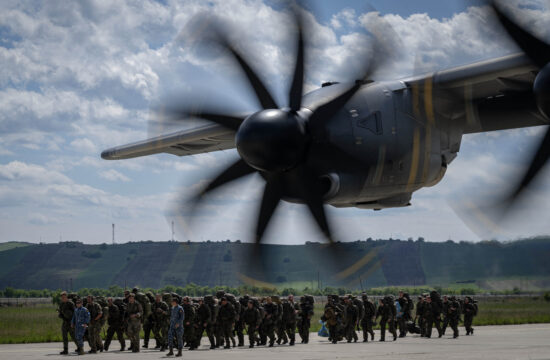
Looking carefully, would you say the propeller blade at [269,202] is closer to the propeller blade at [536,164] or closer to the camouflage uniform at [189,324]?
the propeller blade at [536,164]

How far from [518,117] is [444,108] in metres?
1.92

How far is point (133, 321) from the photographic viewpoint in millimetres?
18250

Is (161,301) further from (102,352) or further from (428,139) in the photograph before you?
(428,139)

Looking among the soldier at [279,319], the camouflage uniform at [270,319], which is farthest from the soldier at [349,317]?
the camouflage uniform at [270,319]

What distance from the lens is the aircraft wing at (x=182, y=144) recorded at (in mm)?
15405

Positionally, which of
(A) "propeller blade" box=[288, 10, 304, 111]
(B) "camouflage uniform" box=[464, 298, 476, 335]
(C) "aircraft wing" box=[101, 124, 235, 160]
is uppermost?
(C) "aircraft wing" box=[101, 124, 235, 160]

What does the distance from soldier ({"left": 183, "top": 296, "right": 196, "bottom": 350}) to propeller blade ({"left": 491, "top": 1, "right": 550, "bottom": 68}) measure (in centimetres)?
1122

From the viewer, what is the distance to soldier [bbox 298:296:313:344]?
21.1 metres

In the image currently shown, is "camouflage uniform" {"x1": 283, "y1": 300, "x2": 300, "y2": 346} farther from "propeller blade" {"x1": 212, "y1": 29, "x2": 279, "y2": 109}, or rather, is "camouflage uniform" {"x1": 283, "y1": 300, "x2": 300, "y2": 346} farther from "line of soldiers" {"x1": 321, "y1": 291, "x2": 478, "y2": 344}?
"propeller blade" {"x1": 212, "y1": 29, "x2": 279, "y2": 109}

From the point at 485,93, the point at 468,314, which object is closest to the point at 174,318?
the point at 485,93

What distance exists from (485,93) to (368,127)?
8.64 ft

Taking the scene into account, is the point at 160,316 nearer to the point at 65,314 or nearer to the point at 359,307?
the point at 65,314

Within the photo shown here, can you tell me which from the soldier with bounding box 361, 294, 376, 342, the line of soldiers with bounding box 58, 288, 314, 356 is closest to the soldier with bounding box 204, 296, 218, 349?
the line of soldiers with bounding box 58, 288, 314, 356

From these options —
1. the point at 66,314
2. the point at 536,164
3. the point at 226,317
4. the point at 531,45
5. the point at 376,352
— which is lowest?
the point at 376,352
